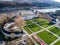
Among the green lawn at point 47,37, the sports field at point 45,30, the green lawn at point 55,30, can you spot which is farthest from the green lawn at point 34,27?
the green lawn at point 55,30

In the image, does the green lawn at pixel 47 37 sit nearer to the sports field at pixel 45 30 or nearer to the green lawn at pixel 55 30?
the sports field at pixel 45 30

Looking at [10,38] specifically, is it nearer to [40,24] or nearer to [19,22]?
[19,22]

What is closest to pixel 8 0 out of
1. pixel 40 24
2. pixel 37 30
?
pixel 40 24

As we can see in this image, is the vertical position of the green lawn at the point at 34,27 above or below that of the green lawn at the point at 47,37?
below

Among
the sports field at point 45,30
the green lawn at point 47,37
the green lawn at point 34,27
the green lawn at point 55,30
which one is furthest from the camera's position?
the green lawn at point 34,27

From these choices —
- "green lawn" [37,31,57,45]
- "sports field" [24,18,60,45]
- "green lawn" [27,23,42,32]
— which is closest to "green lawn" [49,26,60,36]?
Result: "sports field" [24,18,60,45]

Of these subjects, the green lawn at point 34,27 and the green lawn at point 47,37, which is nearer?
the green lawn at point 47,37

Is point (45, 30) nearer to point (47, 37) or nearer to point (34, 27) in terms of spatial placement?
point (34, 27)

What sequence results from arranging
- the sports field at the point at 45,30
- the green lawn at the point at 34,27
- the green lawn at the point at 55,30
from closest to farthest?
the sports field at the point at 45,30 → the green lawn at the point at 55,30 → the green lawn at the point at 34,27
